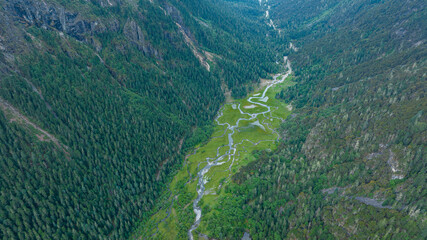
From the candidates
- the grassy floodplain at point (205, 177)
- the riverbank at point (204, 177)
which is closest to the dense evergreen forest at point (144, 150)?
the grassy floodplain at point (205, 177)

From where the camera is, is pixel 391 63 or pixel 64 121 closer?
pixel 64 121

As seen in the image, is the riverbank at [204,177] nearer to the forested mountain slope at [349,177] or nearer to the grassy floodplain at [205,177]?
the grassy floodplain at [205,177]

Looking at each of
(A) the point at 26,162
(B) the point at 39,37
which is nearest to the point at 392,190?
(A) the point at 26,162

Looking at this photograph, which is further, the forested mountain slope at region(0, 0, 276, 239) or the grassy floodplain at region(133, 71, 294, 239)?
the grassy floodplain at region(133, 71, 294, 239)

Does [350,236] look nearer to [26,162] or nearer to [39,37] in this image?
→ [26,162]

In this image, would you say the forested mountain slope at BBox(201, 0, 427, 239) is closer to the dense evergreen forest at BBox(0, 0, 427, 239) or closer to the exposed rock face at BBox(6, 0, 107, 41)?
the dense evergreen forest at BBox(0, 0, 427, 239)

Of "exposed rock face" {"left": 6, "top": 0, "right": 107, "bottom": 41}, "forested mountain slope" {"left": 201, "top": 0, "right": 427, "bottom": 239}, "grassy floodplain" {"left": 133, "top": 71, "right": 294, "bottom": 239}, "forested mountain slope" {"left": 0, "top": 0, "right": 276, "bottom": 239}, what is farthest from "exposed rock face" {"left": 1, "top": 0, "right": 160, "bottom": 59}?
"forested mountain slope" {"left": 201, "top": 0, "right": 427, "bottom": 239}

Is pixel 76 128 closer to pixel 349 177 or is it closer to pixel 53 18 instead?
pixel 53 18

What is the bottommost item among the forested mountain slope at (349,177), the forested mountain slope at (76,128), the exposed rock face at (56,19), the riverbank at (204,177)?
the forested mountain slope at (349,177)
